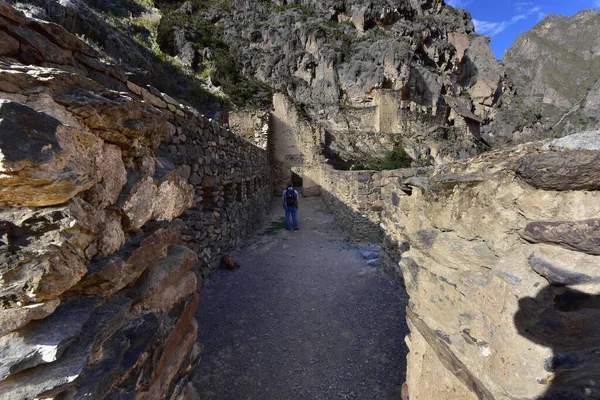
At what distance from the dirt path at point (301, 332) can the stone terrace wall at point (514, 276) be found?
1.00 meters

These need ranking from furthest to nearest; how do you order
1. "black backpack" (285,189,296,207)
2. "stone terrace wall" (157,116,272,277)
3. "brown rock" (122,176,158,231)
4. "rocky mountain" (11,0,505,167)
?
"rocky mountain" (11,0,505,167)
"black backpack" (285,189,296,207)
"stone terrace wall" (157,116,272,277)
"brown rock" (122,176,158,231)

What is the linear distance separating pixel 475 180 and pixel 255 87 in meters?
24.7

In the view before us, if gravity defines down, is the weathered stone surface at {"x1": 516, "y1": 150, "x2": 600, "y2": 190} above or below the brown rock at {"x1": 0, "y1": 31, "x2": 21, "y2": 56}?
below

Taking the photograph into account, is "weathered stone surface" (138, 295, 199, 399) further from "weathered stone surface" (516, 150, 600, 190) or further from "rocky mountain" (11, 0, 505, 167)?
"rocky mountain" (11, 0, 505, 167)

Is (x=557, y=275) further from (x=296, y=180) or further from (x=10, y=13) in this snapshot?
(x=296, y=180)

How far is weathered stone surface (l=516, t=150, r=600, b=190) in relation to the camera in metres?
0.96

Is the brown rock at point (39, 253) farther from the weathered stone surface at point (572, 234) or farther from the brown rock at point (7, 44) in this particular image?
the weathered stone surface at point (572, 234)

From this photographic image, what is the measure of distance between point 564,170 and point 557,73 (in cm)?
6834

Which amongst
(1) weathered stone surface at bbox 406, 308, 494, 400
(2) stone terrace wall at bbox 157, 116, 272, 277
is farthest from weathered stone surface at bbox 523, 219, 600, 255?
(2) stone terrace wall at bbox 157, 116, 272, 277

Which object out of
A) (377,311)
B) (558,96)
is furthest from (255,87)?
(558,96)

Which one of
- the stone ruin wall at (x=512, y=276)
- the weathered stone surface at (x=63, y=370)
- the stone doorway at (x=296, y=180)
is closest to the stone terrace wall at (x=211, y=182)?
the weathered stone surface at (x=63, y=370)

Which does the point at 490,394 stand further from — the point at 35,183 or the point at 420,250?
the point at 35,183

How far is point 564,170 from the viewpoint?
1.00 m

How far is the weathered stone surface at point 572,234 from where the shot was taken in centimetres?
96
